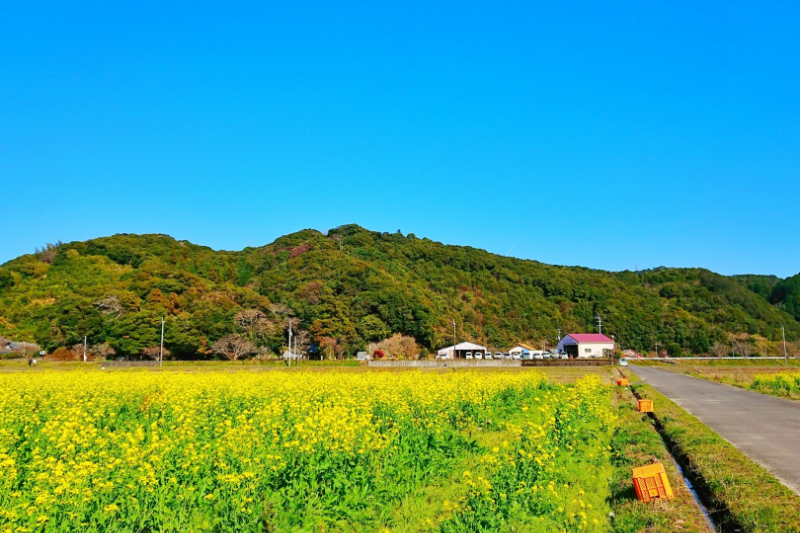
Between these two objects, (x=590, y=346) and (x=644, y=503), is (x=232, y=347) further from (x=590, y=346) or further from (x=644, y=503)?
(x=644, y=503)

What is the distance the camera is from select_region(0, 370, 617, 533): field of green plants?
208 inches

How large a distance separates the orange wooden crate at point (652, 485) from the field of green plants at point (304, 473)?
50cm

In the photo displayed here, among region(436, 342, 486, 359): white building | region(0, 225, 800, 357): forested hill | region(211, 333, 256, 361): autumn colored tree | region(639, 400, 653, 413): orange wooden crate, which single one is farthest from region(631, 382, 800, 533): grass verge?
region(436, 342, 486, 359): white building

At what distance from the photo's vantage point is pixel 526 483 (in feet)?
20.9

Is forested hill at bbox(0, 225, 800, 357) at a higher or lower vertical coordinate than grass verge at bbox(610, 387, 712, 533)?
higher

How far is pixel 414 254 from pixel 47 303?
70534 mm

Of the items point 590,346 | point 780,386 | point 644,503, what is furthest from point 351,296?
point 644,503

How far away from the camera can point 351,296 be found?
78.9 meters

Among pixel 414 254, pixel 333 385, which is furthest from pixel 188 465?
pixel 414 254

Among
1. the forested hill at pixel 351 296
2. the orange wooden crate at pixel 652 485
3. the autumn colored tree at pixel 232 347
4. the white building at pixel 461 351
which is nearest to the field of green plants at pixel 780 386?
the orange wooden crate at pixel 652 485

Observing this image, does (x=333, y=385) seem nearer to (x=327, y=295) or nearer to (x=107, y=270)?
(x=327, y=295)

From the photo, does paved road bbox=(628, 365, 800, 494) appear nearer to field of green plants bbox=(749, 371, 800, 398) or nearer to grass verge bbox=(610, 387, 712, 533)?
field of green plants bbox=(749, 371, 800, 398)

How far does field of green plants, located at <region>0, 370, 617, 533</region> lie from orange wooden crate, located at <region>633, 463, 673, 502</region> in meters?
0.50

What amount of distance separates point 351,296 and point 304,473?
2868 inches
